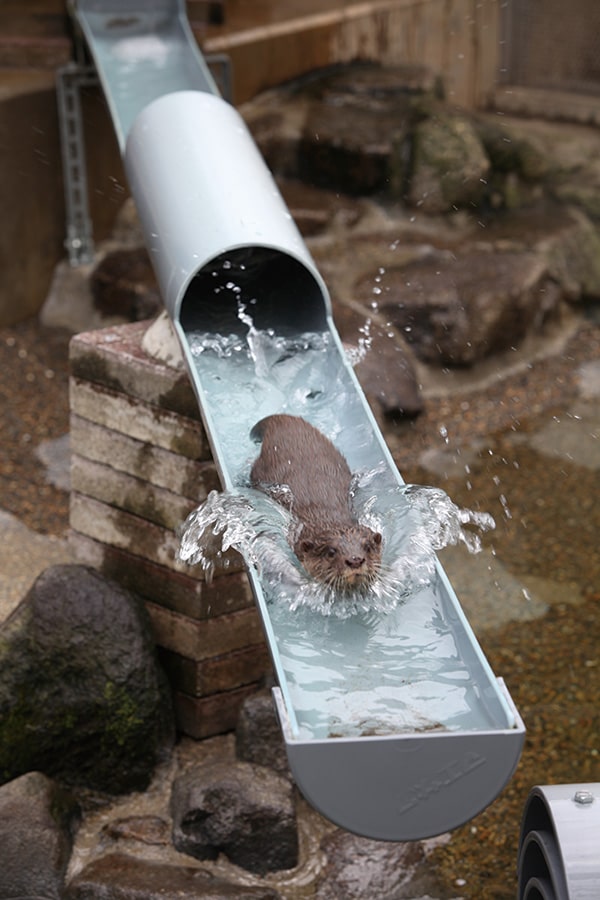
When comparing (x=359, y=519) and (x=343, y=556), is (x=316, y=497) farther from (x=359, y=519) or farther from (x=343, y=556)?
(x=343, y=556)

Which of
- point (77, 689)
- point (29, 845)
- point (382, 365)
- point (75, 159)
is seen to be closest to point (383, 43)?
point (75, 159)

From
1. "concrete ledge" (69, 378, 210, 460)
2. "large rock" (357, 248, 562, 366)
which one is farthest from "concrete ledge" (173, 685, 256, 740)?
"large rock" (357, 248, 562, 366)

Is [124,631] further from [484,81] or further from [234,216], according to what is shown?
[484,81]

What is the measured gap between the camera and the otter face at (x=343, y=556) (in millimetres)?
4086

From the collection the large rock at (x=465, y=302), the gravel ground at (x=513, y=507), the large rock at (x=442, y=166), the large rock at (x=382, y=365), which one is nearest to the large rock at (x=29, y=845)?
the gravel ground at (x=513, y=507)

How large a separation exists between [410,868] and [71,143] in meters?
6.04

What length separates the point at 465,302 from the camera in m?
9.23

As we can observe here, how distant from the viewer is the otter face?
13.4 ft

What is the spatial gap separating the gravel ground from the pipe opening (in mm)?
1919

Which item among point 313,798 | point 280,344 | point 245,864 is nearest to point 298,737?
point 313,798

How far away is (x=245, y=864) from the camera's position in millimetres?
5086

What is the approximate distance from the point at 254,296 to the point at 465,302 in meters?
3.76

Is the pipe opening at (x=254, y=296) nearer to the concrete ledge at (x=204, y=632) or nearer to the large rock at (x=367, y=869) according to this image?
the concrete ledge at (x=204, y=632)

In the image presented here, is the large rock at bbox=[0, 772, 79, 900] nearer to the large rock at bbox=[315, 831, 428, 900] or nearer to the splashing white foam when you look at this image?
the large rock at bbox=[315, 831, 428, 900]
